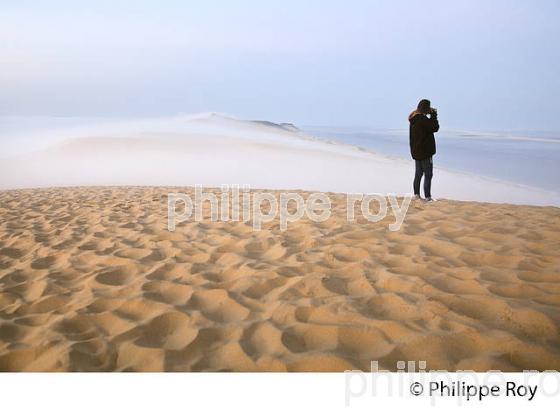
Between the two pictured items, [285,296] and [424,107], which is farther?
[424,107]

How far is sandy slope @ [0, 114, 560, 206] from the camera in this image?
13.4 metres

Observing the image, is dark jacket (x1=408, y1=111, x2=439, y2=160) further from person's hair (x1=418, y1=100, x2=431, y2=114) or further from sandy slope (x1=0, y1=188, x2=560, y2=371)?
sandy slope (x1=0, y1=188, x2=560, y2=371)

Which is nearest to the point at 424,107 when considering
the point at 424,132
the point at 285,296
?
the point at 424,132

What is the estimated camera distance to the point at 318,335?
2.44 meters

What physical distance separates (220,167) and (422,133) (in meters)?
11.7

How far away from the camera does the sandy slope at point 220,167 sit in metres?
13.4

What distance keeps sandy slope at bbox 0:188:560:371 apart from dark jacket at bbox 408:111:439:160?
6.18 feet

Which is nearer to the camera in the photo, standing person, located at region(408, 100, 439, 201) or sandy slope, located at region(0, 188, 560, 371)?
sandy slope, located at region(0, 188, 560, 371)

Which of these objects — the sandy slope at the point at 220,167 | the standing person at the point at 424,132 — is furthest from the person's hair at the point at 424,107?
the sandy slope at the point at 220,167

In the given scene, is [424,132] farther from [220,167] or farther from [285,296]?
[220,167]

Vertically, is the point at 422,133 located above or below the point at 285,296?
above

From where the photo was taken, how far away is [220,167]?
17.3 m

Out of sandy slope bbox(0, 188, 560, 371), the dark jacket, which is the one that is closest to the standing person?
the dark jacket

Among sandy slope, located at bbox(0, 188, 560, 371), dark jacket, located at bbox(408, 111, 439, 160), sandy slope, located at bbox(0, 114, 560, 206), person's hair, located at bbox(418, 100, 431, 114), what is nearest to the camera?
sandy slope, located at bbox(0, 188, 560, 371)
